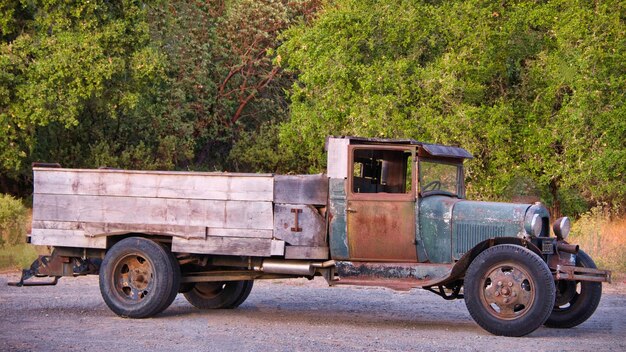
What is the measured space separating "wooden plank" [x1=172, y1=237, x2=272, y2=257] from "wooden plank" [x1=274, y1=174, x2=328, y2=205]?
21.6 inches

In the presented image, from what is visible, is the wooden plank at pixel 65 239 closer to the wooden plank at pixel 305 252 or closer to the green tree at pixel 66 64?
the wooden plank at pixel 305 252

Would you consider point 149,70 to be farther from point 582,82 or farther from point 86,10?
point 582,82

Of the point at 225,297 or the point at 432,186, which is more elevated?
the point at 432,186

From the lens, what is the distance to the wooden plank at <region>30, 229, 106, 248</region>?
508 inches

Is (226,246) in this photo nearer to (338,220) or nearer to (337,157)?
(338,220)

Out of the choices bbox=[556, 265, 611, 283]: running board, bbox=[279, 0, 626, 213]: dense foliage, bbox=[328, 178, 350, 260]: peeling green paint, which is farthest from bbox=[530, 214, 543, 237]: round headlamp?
bbox=[279, 0, 626, 213]: dense foliage

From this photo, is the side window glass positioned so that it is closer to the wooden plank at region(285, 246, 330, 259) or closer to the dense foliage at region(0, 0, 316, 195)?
the wooden plank at region(285, 246, 330, 259)

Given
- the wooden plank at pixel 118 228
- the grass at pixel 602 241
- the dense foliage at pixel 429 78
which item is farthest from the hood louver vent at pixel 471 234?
the dense foliage at pixel 429 78

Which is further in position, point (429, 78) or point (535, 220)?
point (429, 78)

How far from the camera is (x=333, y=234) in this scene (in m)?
12.1

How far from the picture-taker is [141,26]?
29.1 m

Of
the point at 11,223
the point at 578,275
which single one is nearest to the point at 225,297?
the point at 578,275

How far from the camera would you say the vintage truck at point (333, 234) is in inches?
449

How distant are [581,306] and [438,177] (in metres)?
2.21
